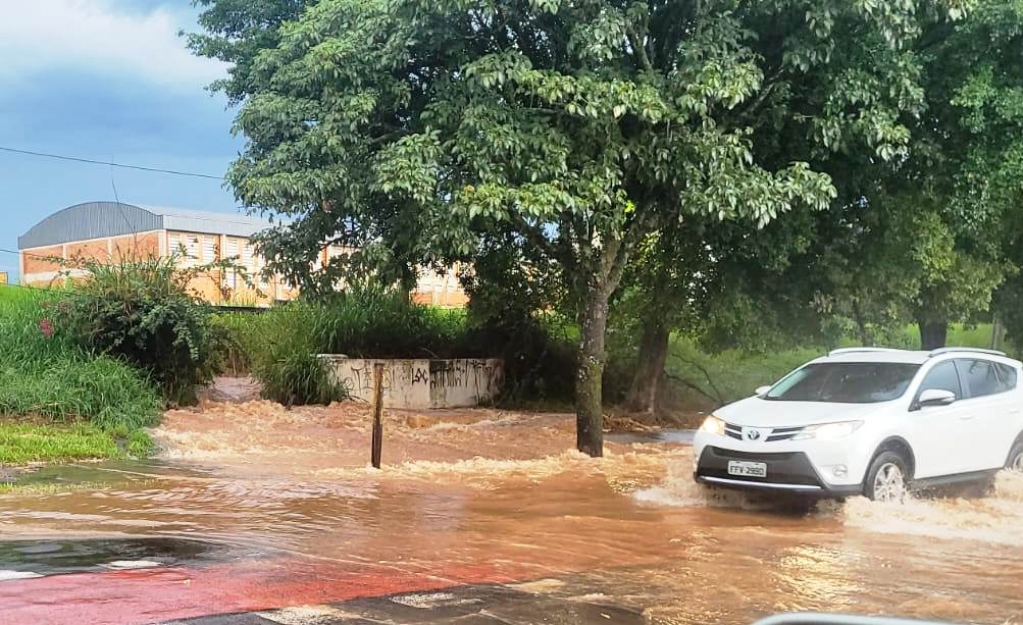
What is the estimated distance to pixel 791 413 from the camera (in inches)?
374

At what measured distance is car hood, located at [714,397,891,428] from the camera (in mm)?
9227

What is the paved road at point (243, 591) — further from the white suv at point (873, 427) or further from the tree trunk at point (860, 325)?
the tree trunk at point (860, 325)

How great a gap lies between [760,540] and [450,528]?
2606 millimetres

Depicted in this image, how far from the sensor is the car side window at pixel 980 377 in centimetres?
1053

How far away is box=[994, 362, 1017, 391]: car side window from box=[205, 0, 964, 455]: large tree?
2.90 m

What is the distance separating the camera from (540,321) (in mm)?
22484

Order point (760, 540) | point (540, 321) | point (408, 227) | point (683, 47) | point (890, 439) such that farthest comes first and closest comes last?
point (540, 321)
point (408, 227)
point (683, 47)
point (890, 439)
point (760, 540)

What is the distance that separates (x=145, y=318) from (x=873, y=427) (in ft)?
36.2

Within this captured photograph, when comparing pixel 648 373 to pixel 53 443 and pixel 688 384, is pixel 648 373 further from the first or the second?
pixel 53 443

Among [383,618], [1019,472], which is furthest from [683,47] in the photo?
[383,618]

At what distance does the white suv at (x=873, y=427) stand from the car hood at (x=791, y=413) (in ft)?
0.03

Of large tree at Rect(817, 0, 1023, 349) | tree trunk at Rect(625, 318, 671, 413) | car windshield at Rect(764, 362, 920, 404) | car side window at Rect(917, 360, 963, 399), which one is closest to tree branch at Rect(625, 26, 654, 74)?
large tree at Rect(817, 0, 1023, 349)

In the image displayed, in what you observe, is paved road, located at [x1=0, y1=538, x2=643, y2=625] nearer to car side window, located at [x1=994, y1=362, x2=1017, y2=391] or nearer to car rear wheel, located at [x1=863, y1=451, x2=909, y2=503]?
car rear wheel, located at [x1=863, y1=451, x2=909, y2=503]

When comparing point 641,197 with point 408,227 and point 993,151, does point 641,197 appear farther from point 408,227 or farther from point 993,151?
point 993,151
